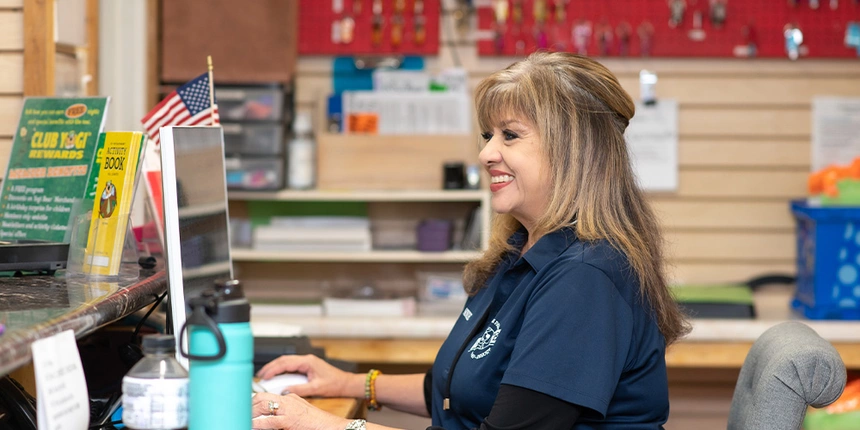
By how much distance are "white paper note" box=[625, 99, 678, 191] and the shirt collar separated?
229cm

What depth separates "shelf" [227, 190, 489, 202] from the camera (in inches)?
143

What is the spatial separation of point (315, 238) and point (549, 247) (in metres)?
2.12

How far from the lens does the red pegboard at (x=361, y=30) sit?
3891 mm

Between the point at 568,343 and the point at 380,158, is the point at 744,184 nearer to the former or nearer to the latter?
the point at 380,158

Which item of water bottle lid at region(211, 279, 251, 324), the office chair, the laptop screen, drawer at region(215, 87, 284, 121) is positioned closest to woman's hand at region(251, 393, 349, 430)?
the laptop screen

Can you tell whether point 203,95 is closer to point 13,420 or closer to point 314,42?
point 13,420

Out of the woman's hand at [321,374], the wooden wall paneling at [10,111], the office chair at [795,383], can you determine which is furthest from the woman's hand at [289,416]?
the wooden wall paneling at [10,111]

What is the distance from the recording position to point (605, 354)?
5.04 ft

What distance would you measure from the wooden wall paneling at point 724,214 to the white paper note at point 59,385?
10.1 feet

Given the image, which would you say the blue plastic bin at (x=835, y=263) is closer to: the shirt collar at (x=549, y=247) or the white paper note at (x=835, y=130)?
the white paper note at (x=835, y=130)

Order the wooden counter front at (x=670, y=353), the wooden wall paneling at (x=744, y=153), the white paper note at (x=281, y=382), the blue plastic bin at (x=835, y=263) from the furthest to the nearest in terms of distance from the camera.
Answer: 1. the wooden wall paneling at (x=744, y=153)
2. the blue plastic bin at (x=835, y=263)
3. the wooden counter front at (x=670, y=353)
4. the white paper note at (x=281, y=382)

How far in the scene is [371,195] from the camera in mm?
3643

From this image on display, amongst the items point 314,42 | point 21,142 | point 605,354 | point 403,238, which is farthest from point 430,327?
point 605,354

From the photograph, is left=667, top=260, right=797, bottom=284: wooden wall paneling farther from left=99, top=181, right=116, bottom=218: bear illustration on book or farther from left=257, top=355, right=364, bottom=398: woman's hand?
left=99, top=181, right=116, bottom=218: bear illustration on book
